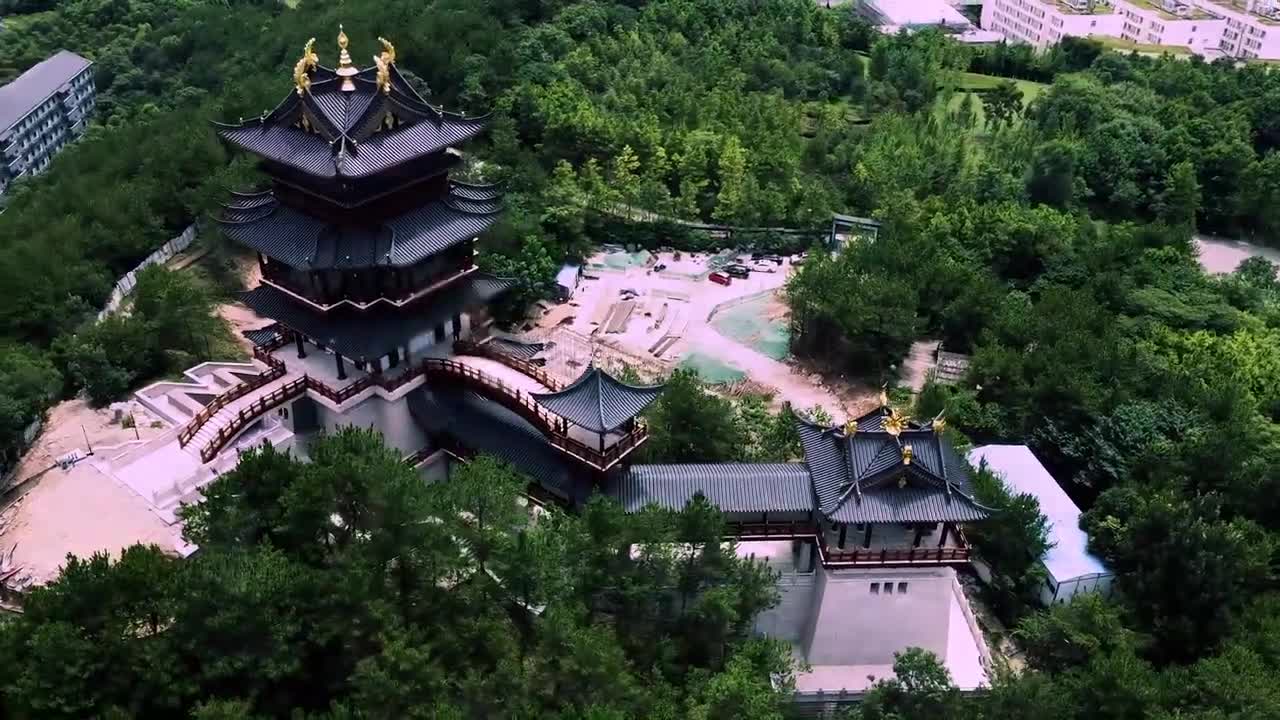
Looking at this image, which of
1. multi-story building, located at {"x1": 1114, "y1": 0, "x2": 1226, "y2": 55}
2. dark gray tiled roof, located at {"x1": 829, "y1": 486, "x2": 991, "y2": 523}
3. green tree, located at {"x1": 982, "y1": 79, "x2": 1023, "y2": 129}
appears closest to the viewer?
dark gray tiled roof, located at {"x1": 829, "y1": 486, "x2": 991, "y2": 523}

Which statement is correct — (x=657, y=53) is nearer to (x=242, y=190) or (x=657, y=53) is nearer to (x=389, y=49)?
(x=242, y=190)

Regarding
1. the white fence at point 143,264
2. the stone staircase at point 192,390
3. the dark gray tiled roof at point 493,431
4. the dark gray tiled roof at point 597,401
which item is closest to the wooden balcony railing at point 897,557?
the dark gray tiled roof at point 597,401

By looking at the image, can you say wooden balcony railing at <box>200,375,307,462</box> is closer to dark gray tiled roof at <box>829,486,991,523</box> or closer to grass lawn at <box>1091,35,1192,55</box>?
dark gray tiled roof at <box>829,486,991,523</box>

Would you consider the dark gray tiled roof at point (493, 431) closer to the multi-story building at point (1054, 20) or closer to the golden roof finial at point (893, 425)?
the golden roof finial at point (893, 425)

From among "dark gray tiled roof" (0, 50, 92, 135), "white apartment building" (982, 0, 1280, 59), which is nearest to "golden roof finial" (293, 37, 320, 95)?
"dark gray tiled roof" (0, 50, 92, 135)

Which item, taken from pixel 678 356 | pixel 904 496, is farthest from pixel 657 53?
pixel 904 496
